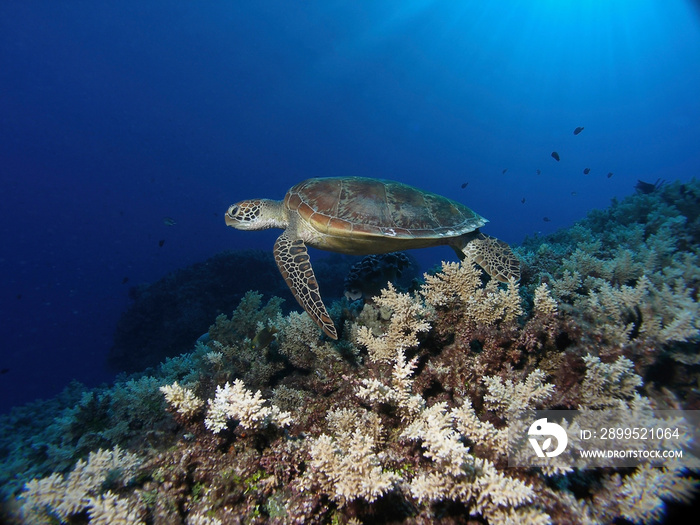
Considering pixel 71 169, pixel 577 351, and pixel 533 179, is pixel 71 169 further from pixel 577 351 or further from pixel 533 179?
pixel 533 179

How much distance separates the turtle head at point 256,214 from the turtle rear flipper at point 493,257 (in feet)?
11.4

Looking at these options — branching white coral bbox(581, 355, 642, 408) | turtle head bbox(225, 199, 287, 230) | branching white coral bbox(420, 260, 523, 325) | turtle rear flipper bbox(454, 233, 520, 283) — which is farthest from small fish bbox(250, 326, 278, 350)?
branching white coral bbox(581, 355, 642, 408)

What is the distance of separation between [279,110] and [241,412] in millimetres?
122178

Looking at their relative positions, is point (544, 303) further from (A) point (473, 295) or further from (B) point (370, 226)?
(B) point (370, 226)

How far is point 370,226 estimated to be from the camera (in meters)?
4.09

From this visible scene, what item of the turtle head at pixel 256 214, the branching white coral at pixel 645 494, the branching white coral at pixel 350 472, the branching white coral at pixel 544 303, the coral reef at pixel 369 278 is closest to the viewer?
the branching white coral at pixel 645 494

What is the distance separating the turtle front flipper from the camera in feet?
10.2

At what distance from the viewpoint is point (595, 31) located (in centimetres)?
8444

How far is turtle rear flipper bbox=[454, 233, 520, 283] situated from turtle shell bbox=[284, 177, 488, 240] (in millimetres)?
286

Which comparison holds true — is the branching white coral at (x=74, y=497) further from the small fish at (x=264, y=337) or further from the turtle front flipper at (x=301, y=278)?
the turtle front flipper at (x=301, y=278)

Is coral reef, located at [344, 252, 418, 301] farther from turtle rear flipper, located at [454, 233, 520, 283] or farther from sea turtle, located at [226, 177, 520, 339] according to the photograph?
turtle rear flipper, located at [454, 233, 520, 283]

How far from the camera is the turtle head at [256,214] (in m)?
5.27

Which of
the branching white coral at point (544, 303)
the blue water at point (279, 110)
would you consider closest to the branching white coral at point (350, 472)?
the branching white coral at point (544, 303)

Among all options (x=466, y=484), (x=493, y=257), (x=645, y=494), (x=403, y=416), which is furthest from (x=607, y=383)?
(x=493, y=257)
